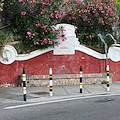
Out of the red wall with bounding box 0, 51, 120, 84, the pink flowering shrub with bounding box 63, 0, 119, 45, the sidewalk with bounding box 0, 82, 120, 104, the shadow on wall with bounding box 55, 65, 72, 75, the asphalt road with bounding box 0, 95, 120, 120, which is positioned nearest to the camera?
the asphalt road with bounding box 0, 95, 120, 120

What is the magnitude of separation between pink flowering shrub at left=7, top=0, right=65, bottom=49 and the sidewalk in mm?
2330

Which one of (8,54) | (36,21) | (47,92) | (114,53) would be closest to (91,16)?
(114,53)

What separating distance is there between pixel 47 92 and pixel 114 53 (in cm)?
466

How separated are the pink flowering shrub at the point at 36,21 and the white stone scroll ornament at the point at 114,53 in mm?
2619

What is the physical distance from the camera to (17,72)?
1224 centimetres

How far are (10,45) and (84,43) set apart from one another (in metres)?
4.11

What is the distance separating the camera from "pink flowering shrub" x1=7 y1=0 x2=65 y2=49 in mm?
12039

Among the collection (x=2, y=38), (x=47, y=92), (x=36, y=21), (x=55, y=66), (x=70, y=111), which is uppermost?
(x=36, y=21)

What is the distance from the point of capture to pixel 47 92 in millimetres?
10328

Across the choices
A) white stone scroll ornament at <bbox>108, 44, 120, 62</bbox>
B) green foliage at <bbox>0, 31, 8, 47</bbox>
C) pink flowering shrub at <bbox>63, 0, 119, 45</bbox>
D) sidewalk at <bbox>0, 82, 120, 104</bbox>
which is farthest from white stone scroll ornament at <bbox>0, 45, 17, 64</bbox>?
white stone scroll ornament at <bbox>108, 44, 120, 62</bbox>

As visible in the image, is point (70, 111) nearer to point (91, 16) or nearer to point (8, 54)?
point (8, 54)

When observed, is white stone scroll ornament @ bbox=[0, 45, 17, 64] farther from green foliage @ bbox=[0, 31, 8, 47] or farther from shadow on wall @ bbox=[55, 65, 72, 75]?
shadow on wall @ bbox=[55, 65, 72, 75]

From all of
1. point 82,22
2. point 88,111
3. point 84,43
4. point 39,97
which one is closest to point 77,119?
point 88,111

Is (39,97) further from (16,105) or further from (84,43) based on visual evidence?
(84,43)
